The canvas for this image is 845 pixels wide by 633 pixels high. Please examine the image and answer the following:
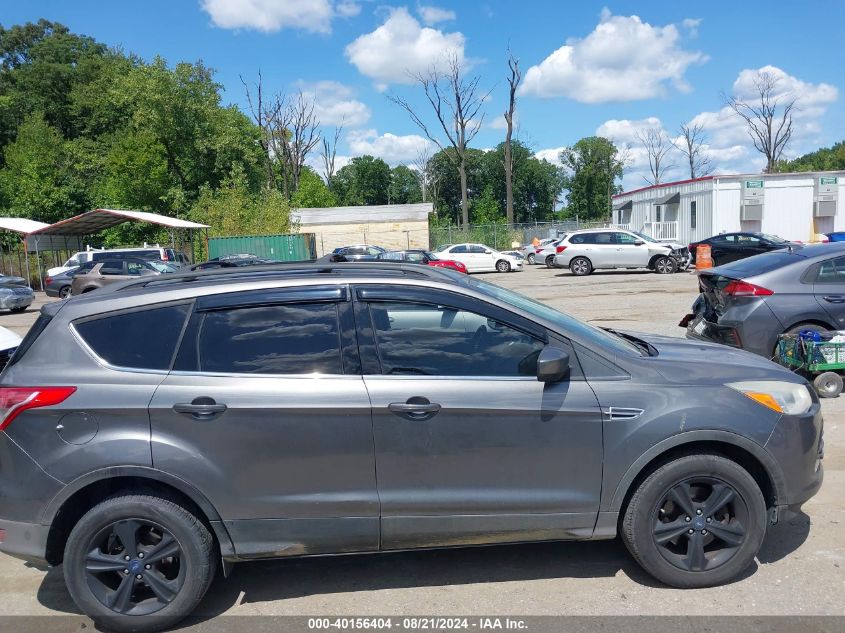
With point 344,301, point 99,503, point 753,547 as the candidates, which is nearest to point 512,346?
point 344,301

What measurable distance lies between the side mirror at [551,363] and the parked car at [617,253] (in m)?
24.7

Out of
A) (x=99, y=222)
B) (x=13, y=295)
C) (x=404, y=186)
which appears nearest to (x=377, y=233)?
(x=99, y=222)

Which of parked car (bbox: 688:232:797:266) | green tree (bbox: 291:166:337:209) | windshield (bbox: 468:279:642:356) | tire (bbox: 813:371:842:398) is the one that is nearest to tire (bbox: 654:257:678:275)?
parked car (bbox: 688:232:797:266)

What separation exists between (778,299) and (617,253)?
20419 mm

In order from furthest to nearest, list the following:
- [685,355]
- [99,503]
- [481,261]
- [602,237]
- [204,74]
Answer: [204,74] < [481,261] < [602,237] < [685,355] < [99,503]

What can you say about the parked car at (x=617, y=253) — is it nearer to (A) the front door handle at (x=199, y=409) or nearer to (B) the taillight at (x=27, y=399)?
(A) the front door handle at (x=199, y=409)

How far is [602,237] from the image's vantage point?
90.3ft

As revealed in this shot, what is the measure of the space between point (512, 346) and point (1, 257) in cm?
3728

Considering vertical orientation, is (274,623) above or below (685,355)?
below

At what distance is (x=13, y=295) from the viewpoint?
67.5ft

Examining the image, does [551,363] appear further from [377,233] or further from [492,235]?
[492,235]

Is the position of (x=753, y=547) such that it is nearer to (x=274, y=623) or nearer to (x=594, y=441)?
(x=594, y=441)

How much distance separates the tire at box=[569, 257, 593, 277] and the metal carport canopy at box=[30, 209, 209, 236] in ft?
50.7

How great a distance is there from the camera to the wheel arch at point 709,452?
3545 mm
